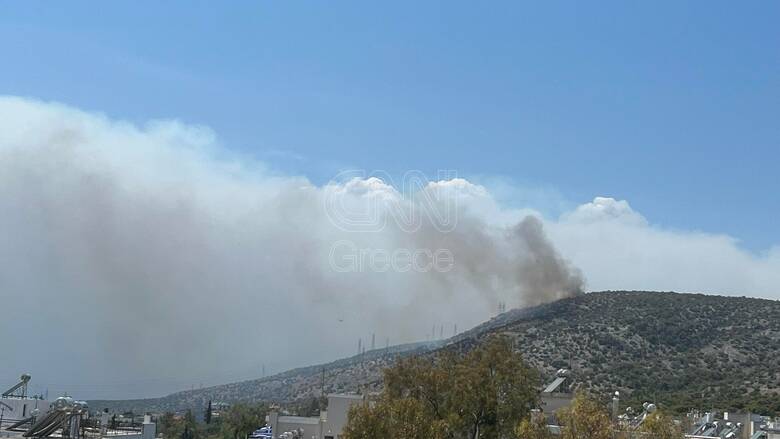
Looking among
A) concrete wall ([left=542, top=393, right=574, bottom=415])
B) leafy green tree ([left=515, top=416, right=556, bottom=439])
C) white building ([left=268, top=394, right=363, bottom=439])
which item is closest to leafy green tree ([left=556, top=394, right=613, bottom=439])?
leafy green tree ([left=515, top=416, right=556, bottom=439])

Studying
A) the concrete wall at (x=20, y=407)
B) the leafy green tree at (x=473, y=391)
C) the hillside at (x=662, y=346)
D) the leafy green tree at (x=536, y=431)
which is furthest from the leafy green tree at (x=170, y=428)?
the leafy green tree at (x=536, y=431)

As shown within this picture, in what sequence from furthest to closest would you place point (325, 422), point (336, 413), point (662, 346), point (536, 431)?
point (662, 346) → point (325, 422) → point (336, 413) → point (536, 431)

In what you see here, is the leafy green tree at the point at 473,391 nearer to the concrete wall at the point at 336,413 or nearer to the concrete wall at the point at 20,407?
the concrete wall at the point at 336,413

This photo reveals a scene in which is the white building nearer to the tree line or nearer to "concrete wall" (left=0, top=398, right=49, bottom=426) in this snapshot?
the tree line

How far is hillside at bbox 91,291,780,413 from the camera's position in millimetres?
73688

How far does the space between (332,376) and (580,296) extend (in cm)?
4138

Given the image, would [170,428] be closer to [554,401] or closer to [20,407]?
[20,407]

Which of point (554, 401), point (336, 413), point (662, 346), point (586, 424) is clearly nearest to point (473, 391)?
point (586, 424)

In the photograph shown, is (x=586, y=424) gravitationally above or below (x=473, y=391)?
below

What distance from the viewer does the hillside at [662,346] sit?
73688 millimetres

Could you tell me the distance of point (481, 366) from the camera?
32.9m

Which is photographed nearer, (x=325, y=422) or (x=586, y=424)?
(x=586, y=424)

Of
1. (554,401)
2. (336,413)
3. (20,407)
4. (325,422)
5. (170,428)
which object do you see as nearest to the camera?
(20,407)

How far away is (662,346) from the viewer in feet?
293
